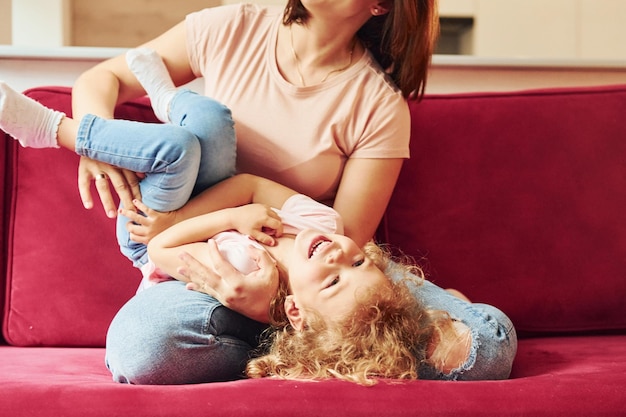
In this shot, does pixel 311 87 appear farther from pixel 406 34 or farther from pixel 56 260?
pixel 56 260

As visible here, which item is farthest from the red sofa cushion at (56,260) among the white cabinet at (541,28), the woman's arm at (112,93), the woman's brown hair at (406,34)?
the white cabinet at (541,28)

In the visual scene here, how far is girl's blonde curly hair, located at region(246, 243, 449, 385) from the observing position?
4.33 feet

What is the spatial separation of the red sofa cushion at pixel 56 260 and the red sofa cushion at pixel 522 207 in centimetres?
69

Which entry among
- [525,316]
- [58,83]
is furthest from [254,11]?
[525,316]

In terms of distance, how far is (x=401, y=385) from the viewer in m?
1.24

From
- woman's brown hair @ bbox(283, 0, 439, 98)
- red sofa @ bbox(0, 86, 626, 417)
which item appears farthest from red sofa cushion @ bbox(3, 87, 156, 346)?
woman's brown hair @ bbox(283, 0, 439, 98)

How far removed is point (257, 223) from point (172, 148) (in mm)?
224

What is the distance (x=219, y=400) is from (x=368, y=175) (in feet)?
2.35

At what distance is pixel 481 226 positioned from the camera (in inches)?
74.2

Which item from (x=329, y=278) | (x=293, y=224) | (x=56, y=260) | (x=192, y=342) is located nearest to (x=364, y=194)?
(x=293, y=224)

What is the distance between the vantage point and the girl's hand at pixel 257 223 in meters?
1.54

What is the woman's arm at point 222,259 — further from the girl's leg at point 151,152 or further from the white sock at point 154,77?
the white sock at point 154,77

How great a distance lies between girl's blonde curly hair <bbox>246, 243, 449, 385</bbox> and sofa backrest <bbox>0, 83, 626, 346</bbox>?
1.50 feet

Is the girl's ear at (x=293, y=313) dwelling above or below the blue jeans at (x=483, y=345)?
above
